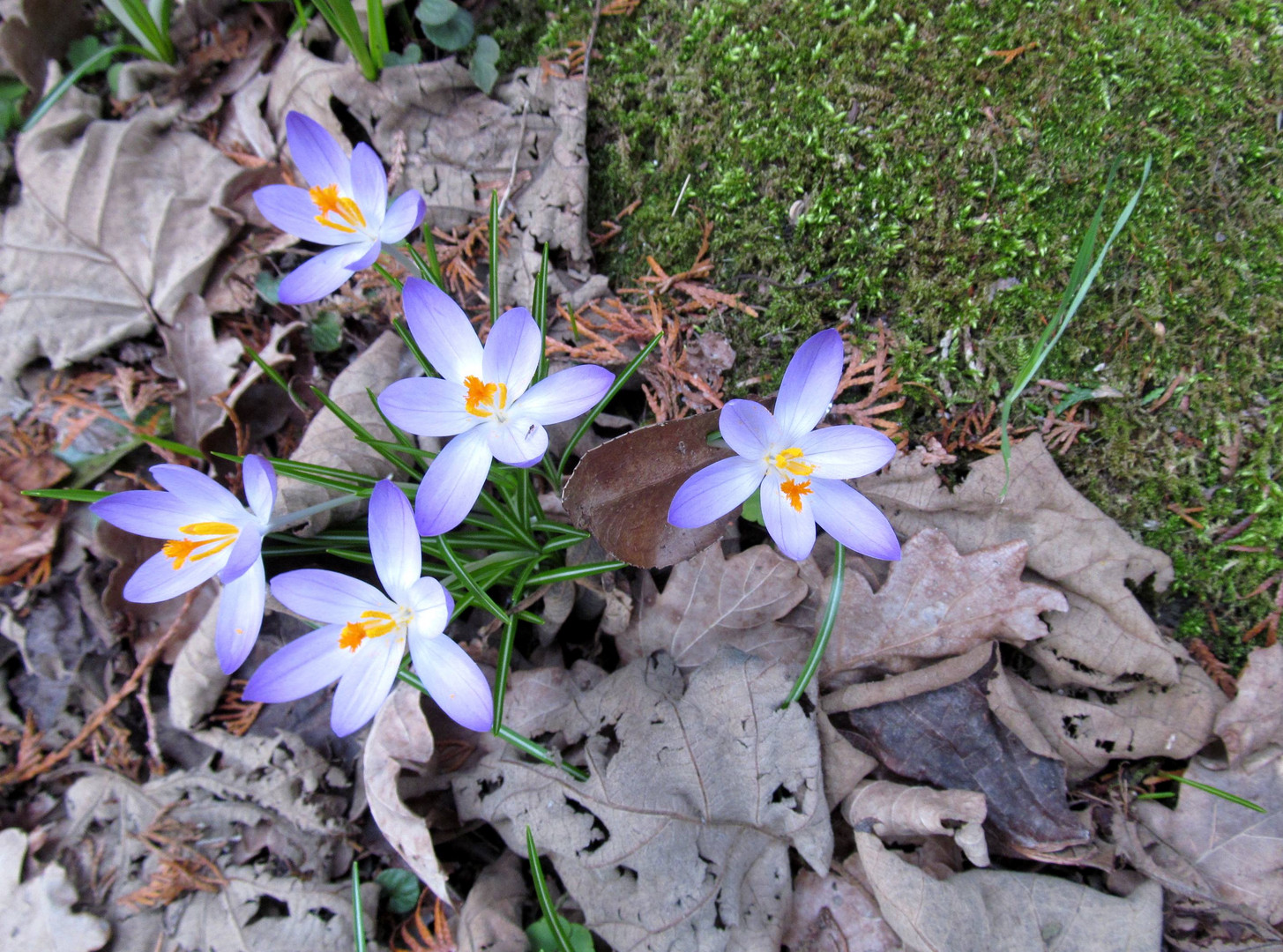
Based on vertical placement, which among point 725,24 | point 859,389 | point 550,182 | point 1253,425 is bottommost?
point 859,389

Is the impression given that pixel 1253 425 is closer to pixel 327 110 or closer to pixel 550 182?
pixel 550 182

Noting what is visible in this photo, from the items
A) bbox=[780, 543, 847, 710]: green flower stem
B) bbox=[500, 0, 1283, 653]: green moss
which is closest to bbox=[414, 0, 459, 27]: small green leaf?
bbox=[500, 0, 1283, 653]: green moss

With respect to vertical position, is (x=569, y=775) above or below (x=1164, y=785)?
below

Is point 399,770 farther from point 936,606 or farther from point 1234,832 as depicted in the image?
point 1234,832

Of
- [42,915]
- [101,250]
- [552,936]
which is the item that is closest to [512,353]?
[552,936]

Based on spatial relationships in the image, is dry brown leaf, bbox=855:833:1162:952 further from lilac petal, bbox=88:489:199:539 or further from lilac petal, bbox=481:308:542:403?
lilac petal, bbox=88:489:199:539

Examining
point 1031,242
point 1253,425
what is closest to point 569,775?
point 1031,242
